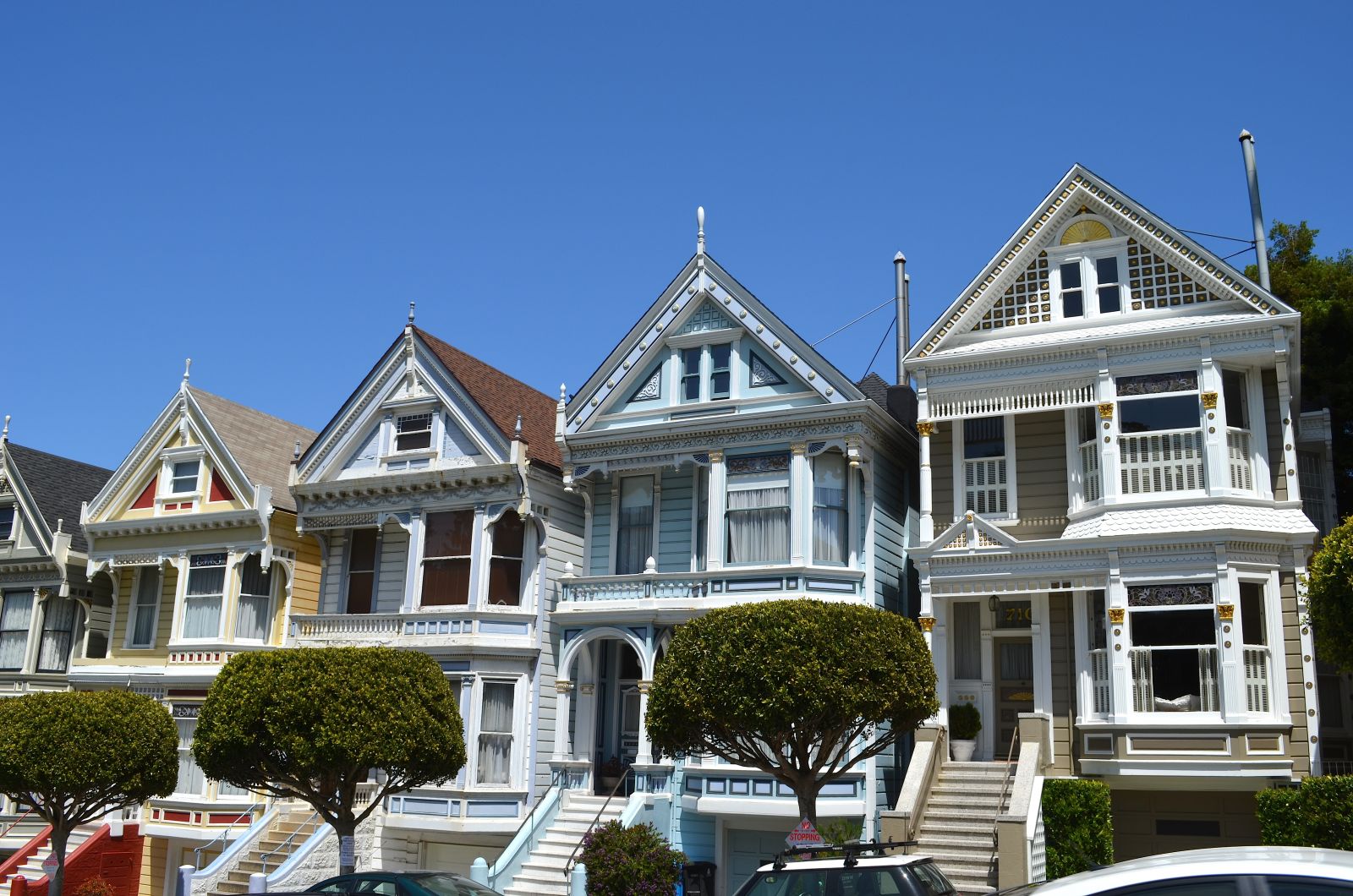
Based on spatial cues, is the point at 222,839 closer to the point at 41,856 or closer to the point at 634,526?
the point at 41,856

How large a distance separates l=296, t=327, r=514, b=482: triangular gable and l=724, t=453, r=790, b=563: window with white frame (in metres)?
5.42

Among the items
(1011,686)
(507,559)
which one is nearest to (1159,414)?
(1011,686)

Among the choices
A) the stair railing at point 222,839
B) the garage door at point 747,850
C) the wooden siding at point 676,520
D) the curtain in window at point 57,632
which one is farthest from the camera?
the curtain in window at point 57,632

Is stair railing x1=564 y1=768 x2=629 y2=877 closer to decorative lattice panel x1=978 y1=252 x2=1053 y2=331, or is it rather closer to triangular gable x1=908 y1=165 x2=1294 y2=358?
triangular gable x1=908 y1=165 x2=1294 y2=358

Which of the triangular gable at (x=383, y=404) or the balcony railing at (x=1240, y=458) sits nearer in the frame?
the balcony railing at (x=1240, y=458)

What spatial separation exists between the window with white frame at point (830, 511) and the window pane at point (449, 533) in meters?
7.85

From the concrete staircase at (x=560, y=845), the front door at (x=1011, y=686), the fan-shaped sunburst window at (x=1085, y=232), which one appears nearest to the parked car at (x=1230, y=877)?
the front door at (x=1011, y=686)

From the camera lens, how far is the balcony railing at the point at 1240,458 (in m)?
22.6

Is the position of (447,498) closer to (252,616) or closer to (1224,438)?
(252,616)

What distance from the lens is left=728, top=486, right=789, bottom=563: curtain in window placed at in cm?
2589

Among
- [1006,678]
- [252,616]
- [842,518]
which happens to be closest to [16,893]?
[252,616]

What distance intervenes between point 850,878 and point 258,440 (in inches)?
979

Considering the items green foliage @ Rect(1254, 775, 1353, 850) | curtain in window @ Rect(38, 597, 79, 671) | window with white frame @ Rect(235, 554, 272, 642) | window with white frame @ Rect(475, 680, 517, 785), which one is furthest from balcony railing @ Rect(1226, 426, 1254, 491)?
curtain in window @ Rect(38, 597, 79, 671)

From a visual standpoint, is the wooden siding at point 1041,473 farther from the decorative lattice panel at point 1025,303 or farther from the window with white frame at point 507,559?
the window with white frame at point 507,559
